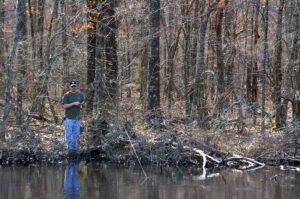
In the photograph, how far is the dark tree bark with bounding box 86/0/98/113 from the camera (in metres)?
14.6

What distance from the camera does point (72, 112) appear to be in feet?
41.3

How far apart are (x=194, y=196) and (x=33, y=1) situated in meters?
14.3

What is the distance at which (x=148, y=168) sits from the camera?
12297 mm

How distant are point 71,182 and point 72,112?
2631 mm

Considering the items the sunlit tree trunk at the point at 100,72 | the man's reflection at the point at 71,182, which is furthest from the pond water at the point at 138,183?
the sunlit tree trunk at the point at 100,72

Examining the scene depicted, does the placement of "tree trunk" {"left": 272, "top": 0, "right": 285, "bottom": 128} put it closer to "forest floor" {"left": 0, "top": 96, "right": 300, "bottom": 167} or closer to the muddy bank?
"forest floor" {"left": 0, "top": 96, "right": 300, "bottom": 167}

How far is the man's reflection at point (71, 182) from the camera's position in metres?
9.23

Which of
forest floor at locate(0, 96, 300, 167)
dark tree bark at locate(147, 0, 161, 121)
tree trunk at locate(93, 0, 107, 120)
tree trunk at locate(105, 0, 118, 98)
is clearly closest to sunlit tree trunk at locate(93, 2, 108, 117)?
tree trunk at locate(93, 0, 107, 120)

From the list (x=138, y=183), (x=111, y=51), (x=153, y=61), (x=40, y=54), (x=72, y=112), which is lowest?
(x=138, y=183)

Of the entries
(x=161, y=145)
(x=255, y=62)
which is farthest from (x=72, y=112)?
(x=255, y=62)

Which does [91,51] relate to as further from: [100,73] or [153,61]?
[153,61]

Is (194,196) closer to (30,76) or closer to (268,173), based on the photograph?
(268,173)

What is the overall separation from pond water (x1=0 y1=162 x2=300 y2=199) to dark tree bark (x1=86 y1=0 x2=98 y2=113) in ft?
10.3

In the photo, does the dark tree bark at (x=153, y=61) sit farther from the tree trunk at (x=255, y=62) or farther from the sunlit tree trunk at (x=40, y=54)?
the tree trunk at (x=255, y=62)
